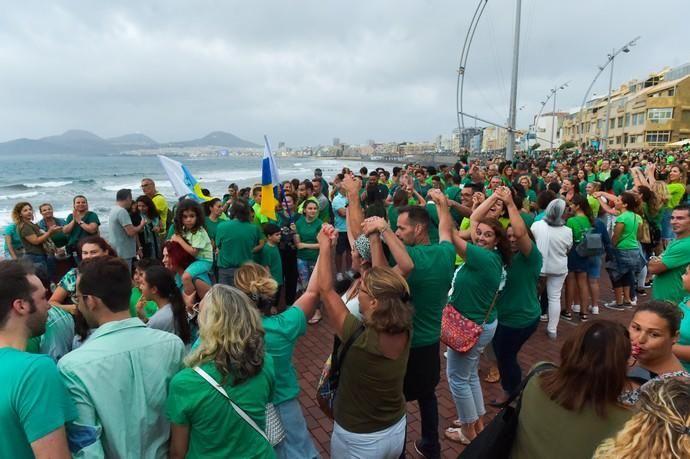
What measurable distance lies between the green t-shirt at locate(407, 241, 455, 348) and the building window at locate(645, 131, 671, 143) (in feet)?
218

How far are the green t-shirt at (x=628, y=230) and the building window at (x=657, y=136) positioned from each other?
6231 cm

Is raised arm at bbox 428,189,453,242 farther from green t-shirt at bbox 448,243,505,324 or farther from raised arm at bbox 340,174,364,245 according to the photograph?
raised arm at bbox 340,174,364,245

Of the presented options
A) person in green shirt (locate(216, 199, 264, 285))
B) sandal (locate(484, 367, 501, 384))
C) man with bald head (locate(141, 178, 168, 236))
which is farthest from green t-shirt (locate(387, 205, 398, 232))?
man with bald head (locate(141, 178, 168, 236))

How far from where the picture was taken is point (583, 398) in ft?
5.68

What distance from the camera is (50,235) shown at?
21.3 ft

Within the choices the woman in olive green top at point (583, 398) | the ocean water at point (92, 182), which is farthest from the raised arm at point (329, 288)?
the ocean water at point (92, 182)

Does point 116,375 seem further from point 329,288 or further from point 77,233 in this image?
point 77,233

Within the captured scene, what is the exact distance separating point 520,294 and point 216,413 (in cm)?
292

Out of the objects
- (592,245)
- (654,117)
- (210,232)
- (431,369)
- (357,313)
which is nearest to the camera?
(357,313)

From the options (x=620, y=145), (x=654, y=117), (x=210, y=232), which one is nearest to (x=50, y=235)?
(x=210, y=232)

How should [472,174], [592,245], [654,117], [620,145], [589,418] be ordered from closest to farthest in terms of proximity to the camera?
1. [589,418]
2. [592,245]
3. [472,174]
4. [654,117]
5. [620,145]

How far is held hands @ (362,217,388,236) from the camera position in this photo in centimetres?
287

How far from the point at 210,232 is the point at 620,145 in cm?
7456

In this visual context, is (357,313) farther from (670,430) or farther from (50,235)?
(50,235)
